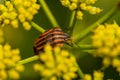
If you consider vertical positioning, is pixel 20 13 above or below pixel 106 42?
above

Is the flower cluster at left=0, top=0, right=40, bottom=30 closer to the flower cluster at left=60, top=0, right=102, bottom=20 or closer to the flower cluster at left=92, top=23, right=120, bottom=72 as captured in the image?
the flower cluster at left=60, top=0, right=102, bottom=20

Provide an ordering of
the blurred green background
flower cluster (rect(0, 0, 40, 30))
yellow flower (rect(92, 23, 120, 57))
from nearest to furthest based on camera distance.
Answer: yellow flower (rect(92, 23, 120, 57)) < flower cluster (rect(0, 0, 40, 30)) < the blurred green background

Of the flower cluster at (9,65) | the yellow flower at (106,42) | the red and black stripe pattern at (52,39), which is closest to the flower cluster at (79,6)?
the red and black stripe pattern at (52,39)

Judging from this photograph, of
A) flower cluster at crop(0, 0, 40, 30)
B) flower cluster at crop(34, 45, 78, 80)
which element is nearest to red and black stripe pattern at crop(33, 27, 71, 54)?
flower cluster at crop(0, 0, 40, 30)

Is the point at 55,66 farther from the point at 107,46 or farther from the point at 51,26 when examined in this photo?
the point at 51,26

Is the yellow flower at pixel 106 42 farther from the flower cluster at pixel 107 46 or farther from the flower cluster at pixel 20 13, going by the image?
the flower cluster at pixel 20 13

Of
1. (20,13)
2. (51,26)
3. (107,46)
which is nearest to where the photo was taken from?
(107,46)

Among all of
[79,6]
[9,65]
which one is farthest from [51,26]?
[9,65]
